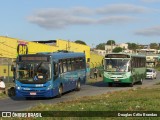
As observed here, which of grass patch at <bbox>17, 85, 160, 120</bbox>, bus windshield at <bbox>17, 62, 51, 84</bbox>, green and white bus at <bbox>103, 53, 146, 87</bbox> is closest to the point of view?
grass patch at <bbox>17, 85, 160, 120</bbox>

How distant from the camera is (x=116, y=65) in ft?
117

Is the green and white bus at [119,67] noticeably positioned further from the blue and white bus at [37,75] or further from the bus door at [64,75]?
the blue and white bus at [37,75]

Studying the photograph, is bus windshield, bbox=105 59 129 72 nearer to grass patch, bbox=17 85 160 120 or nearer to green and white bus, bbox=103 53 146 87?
green and white bus, bbox=103 53 146 87

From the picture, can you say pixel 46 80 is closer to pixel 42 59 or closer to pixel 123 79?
pixel 42 59

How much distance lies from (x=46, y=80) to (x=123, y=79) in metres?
12.6

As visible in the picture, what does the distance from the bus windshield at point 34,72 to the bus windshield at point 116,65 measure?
11.7 metres

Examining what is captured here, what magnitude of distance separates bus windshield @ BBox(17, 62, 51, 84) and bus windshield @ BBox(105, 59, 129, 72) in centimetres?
1165

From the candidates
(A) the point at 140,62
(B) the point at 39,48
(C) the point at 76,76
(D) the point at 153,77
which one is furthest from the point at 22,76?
(D) the point at 153,77

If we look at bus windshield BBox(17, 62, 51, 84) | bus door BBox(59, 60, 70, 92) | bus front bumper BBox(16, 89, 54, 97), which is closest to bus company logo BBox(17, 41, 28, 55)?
bus door BBox(59, 60, 70, 92)

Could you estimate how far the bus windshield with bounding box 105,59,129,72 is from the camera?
35.2 m

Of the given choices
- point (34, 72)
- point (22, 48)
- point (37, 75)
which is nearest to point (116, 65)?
point (37, 75)

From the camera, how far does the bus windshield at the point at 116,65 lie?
116 ft

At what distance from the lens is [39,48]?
5956cm

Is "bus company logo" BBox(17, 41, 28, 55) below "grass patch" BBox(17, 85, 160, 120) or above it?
above
